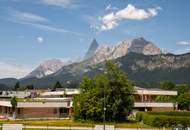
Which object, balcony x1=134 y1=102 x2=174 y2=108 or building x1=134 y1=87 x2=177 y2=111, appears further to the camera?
building x1=134 y1=87 x2=177 y2=111

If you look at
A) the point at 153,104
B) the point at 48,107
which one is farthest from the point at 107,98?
the point at 153,104

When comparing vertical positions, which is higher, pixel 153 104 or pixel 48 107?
pixel 153 104

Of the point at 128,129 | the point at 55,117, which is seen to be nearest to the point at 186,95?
the point at 55,117

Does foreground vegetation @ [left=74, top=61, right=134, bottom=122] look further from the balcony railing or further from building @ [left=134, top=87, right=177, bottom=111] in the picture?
building @ [left=134, top=87, right=177, bottom=111]

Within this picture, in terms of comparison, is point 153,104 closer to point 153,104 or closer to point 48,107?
point 153,104

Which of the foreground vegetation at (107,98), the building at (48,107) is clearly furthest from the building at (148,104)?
the foreground vegetation at (107,98)

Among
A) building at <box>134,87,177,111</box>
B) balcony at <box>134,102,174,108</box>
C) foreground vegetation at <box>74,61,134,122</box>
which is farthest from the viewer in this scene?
building at <box>134,87,177,111</box>

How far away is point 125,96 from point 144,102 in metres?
24.6

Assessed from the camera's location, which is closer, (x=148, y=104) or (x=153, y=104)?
(x=148, y=104)

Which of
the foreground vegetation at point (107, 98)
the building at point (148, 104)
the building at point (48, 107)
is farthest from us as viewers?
the building at point (148, 104)

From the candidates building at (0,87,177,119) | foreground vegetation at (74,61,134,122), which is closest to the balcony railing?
building at (0,87,177,119)

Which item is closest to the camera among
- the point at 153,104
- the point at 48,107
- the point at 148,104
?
the point at 48,107

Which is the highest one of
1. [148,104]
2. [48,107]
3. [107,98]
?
[148,104]

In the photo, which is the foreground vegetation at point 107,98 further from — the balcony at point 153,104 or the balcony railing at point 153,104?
the balcony railing at point 153,104
